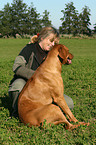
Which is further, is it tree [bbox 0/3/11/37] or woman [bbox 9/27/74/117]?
tree [bbox 0/3/11/37]

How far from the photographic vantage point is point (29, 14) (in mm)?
67500

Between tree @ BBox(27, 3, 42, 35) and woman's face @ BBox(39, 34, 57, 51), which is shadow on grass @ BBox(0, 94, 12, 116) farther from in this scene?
tree @ BBox(27, 3, 42, 35)

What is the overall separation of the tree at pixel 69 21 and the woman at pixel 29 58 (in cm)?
5903

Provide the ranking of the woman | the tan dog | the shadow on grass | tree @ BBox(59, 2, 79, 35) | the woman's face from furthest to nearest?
tree @ BBox(59, 2, 79, 35) → the shadow on grass → the woman's face → the woman → the tan dog

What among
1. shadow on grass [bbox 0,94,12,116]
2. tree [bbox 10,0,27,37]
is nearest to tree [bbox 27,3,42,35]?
tree [bbox 10,0,27,37]

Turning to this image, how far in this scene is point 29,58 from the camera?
171 inches

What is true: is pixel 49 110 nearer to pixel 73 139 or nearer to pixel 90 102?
pixel 73 139

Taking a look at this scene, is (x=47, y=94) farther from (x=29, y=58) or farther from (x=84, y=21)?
(x=84, y=21)

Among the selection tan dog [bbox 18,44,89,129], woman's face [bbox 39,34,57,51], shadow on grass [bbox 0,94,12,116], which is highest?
woman's face [bbox 39,34,57,51]

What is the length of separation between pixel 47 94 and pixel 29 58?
1.14m

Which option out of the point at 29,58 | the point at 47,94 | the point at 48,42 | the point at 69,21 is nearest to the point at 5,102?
the point at 29,58

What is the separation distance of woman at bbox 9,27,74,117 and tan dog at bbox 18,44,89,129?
2.31 feet

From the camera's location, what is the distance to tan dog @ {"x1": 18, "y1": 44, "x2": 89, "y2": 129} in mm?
3339

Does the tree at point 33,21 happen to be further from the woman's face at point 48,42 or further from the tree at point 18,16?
the woman's face at point 48,42
